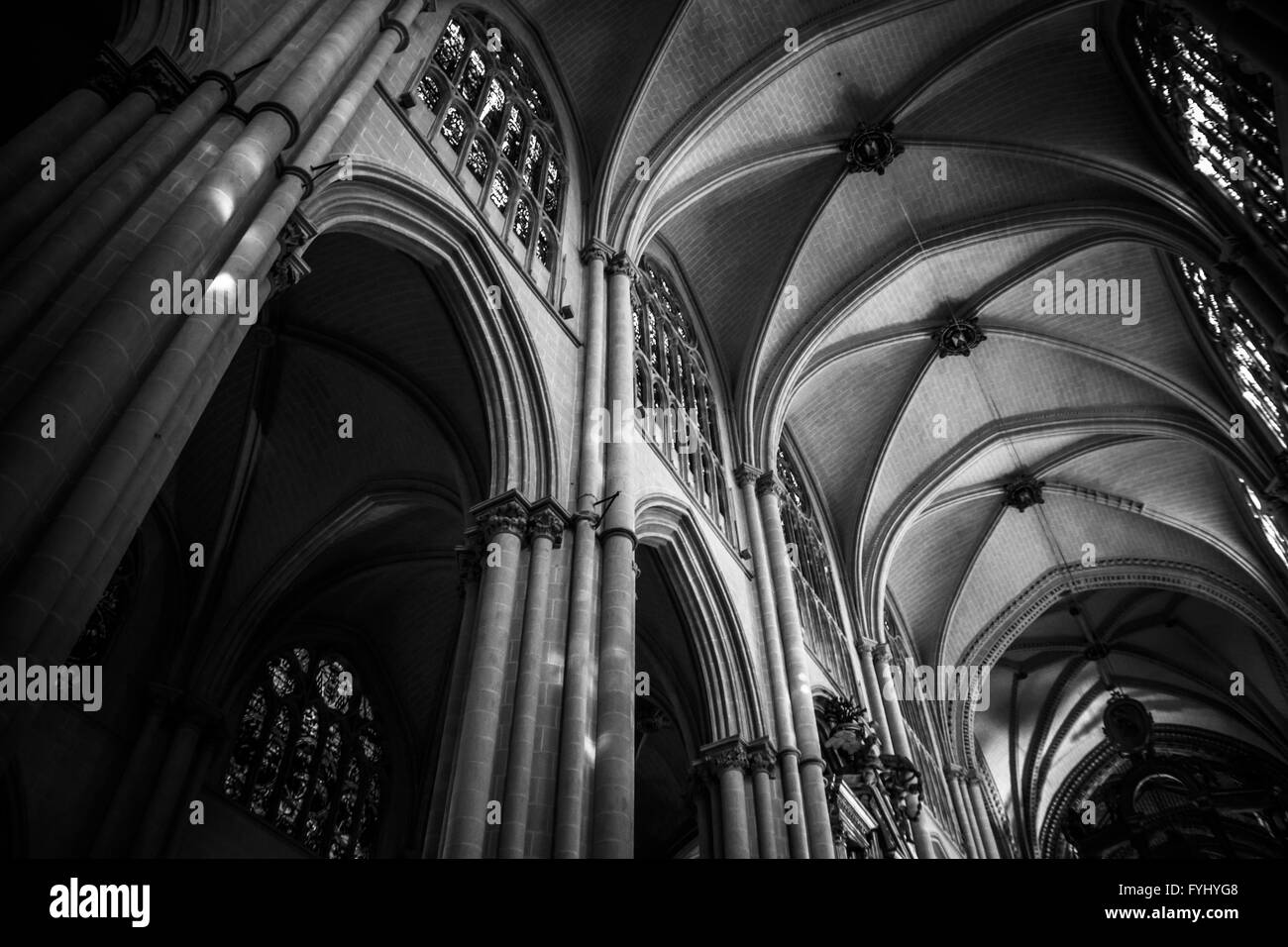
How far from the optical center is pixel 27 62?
774 cm

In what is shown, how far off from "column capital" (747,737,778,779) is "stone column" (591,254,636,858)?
2.22 meters

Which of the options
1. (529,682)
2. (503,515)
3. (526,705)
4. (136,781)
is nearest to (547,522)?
(503,515)

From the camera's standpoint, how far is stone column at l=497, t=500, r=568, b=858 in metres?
6.73

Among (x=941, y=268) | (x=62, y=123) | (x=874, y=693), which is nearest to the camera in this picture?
(x=62, y=123)

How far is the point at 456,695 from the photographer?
25.9 ft

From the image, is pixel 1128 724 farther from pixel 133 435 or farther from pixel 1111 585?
pixel 133 435

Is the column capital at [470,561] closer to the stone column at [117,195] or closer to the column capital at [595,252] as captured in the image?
the stone column at [117,195]

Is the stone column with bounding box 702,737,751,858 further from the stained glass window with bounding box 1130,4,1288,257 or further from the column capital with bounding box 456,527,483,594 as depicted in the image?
the stained glass window with bounding box 1130,4,1288,257

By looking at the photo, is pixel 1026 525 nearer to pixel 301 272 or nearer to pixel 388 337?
pixel 388 337

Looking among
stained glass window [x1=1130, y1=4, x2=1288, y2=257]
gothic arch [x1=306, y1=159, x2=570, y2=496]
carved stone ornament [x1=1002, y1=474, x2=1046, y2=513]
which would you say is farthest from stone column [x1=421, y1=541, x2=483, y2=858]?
carved stone ornament [x1=1002, y1=474, x2=1046, y2=513]

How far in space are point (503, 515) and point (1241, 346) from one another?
13.6m

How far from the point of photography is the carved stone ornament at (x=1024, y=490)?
2188 cm
